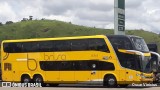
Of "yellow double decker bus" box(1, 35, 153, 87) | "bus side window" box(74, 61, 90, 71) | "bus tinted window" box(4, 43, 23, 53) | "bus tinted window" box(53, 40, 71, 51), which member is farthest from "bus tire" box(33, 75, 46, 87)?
"bus side window" box(74, 61, 90, 71)

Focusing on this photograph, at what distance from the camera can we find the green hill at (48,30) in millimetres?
104000

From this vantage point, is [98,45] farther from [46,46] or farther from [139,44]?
[46,46]

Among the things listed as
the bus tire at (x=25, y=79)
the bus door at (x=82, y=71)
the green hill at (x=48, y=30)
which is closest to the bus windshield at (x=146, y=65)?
the bus door at (x=82, y=71)

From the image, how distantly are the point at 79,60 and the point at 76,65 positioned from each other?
0.48m

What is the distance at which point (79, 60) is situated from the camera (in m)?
27.5

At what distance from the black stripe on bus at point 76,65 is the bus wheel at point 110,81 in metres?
0.59

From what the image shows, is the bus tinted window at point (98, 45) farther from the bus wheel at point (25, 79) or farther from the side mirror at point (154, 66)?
the bus wheel at point (25, 79)

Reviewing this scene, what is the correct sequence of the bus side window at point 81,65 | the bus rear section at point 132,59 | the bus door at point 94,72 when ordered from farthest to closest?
the bus side window at point 81,65 → the bus door at point 94,72 → the bus rear section at point 132,59

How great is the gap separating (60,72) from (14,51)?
392cm

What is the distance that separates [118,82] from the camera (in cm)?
2642

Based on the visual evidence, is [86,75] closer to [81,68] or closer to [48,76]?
[81,68]

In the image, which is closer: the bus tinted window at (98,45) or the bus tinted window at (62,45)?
the bus tinted window at (98,45)

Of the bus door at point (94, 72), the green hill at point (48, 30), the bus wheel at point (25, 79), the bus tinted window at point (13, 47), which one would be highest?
the green hill at point (48, 30)

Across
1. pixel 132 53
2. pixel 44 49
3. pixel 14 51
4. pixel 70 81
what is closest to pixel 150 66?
pixel 132 53
